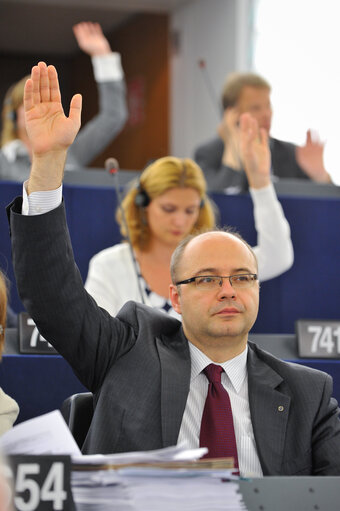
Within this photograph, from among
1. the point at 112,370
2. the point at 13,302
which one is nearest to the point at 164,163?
the point at 13,302

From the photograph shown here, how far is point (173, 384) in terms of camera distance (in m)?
1.66

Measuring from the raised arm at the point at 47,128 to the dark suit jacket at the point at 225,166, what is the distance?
2.13 m

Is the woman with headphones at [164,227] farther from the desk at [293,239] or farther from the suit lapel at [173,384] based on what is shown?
the suit lapel at [173,384]

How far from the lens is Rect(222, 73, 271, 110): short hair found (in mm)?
3719

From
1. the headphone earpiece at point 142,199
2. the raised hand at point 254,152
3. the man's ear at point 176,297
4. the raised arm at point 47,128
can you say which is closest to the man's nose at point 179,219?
the headphone earpiece at point 142,199

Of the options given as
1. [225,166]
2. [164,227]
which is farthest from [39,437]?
[225,166]

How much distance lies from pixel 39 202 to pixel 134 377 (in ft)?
1.24

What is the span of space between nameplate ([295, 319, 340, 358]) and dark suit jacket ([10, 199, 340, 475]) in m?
0.58

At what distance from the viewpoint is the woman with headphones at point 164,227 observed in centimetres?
284

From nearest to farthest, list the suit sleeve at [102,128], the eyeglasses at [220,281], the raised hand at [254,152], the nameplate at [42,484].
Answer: the nameplate at [42,484] < the eyeglasses at [220,281] < the raised hand at [254,152] < the suit sleeve at [102,128]

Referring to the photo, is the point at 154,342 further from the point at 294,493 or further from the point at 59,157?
the point at 294,493

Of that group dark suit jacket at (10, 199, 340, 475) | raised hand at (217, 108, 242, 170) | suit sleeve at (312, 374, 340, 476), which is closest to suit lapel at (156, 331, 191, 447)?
dark suit jacket at (10, 199, 340, 475)

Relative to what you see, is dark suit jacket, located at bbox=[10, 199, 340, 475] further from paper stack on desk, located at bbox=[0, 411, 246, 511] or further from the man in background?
the man in background

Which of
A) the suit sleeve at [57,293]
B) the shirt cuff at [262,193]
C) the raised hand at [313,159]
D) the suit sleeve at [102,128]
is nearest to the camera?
the suit sleeve at [57,293]
